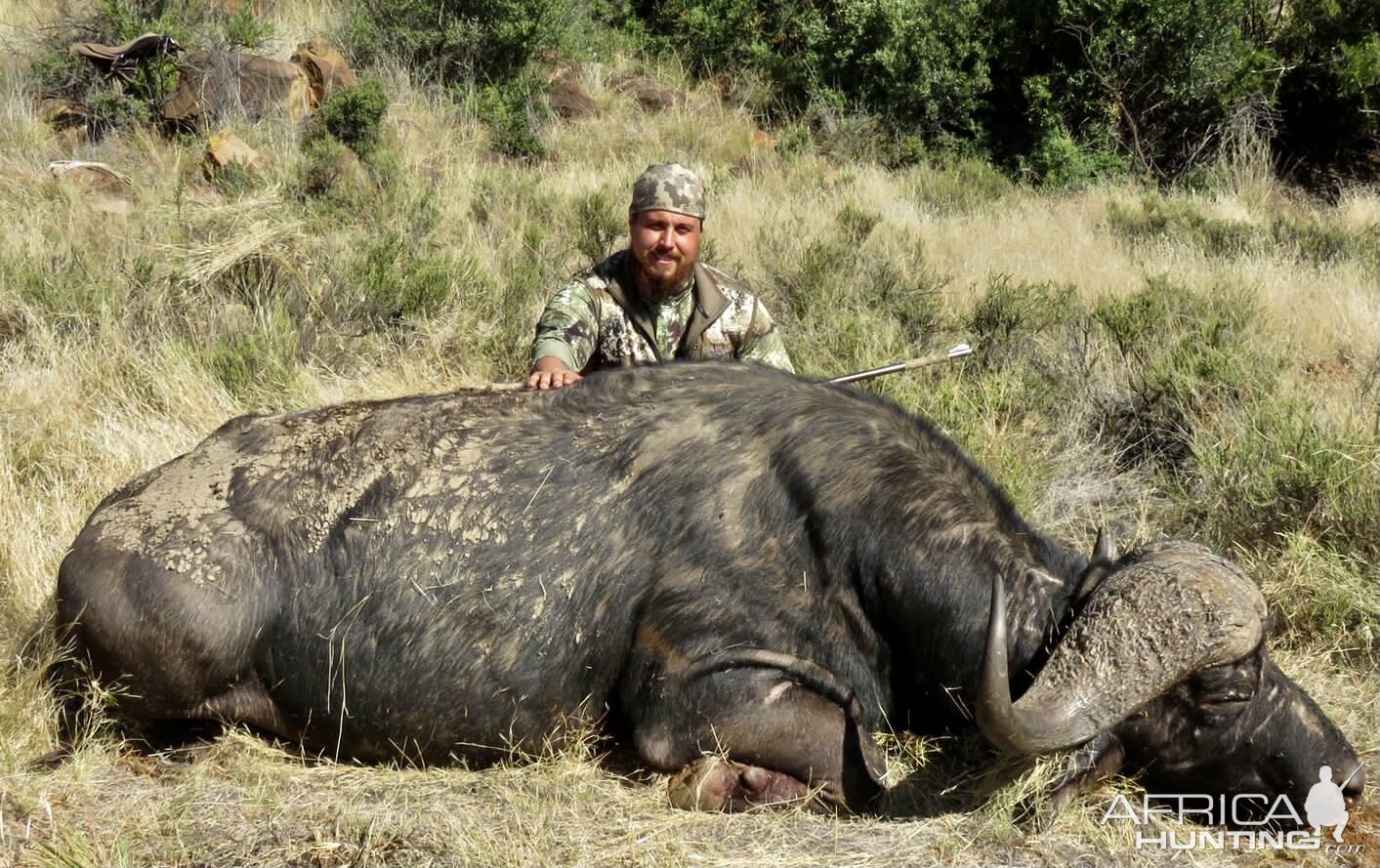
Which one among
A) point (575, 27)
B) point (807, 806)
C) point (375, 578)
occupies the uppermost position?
point (575, 27)

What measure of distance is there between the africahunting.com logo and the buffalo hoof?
1025 millimetres

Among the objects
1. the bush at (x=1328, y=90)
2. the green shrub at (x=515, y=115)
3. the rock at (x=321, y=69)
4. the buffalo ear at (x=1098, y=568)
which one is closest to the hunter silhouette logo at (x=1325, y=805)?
the buffalo ear at (x=1098, y=568)

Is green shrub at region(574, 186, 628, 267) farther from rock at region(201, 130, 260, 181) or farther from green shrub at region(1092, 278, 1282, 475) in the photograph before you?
green shrub at region(1092, 278, 1282, 475)

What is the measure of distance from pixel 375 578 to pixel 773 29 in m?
14.8

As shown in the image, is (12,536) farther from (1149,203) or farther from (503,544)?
(1149,203)

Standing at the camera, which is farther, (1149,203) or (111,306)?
(1149,203)

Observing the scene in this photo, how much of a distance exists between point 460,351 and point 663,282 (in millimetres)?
2058

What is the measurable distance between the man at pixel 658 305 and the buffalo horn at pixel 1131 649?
9.01ft

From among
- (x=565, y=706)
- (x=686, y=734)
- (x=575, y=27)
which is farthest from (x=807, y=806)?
(x=575, y=27)

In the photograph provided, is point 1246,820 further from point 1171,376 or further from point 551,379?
point 1171,376

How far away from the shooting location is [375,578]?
4.34 meters

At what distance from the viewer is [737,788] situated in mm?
4176

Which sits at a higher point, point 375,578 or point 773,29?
point 773,29

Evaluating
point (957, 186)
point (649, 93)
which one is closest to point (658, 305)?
point (957, 186)
